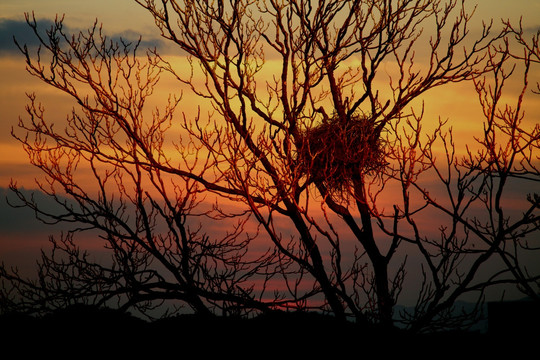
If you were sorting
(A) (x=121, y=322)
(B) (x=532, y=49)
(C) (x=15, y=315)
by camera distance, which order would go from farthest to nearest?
(B) (x=532, y=49) → (C) (x=15, y=315) → (A) (x=121, y=322)

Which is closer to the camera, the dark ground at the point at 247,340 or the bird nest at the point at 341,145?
the dark ground at the point at 247,340

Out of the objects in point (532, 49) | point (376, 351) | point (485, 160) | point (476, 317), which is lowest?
point (376, 351)

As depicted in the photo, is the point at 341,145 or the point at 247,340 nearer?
the point at 247,340

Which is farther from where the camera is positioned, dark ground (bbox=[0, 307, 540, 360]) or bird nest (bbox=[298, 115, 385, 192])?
bird nest (bbox=[298, 115, 385, 192])

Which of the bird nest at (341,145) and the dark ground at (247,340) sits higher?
the bird nest at (341,145)

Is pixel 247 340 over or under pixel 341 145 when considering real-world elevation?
under

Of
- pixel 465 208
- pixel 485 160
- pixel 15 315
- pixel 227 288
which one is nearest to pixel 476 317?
pixel 465 208

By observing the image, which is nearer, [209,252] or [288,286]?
[288,286]

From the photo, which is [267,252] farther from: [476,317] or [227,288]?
[476,317]

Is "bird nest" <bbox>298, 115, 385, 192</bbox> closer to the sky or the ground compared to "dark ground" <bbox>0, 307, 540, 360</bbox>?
closer to the sky

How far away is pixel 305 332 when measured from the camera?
5164 millimetres

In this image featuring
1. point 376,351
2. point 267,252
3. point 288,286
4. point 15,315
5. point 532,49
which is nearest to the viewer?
point 376,351

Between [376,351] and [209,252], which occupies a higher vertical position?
[209,252]

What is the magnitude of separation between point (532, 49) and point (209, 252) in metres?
4.74
